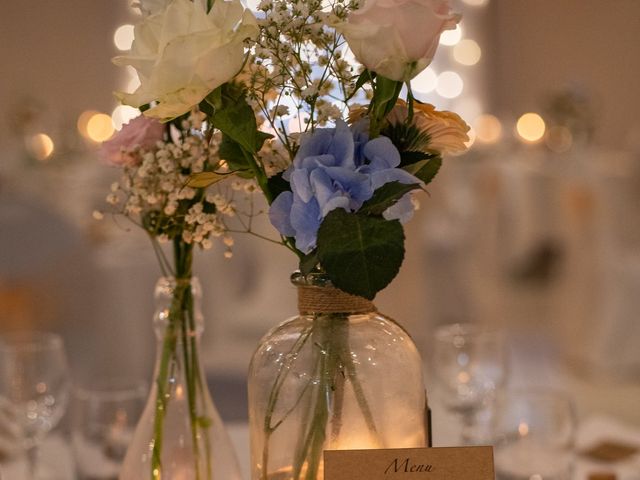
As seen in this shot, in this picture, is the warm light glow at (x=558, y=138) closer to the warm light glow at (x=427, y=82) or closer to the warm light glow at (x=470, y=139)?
the warm light glow at (x=470, y=139)

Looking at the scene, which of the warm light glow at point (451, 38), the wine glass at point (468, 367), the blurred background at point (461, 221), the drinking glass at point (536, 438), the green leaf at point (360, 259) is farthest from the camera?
the warm light glow at point (451, 38)

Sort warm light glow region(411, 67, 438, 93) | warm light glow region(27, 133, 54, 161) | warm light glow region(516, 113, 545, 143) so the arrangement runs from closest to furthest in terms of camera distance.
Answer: warm light glow region(27, 133, 54, 161)
warm light glow region(516, 113, 545, 143)
warm light glow region(411, 67, 438, 93)

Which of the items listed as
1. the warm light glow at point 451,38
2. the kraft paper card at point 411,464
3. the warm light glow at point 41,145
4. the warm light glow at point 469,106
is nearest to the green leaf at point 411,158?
the kraft paper card at point 411,464

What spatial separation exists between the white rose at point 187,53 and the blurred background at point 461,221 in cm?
18

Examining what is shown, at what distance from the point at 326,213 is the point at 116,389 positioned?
1.72 ft

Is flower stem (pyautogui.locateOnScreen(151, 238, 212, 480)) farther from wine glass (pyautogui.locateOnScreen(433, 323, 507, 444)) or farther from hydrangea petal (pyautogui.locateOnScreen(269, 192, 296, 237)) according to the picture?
wine glass (pyautogui.locateOnScreen(433, 323, 507, 444))

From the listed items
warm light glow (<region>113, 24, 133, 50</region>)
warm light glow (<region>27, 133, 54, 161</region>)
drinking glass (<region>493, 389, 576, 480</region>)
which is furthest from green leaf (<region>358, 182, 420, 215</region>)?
warm light glow (<region>113, 24, 133, 50</region>)

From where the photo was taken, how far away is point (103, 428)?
1.05 meters

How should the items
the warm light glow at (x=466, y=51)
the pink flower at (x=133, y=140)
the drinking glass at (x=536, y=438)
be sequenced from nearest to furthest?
the pink flower at (x=133, y=140) < the drinking glass at (x=536, y=438) < the warm light glow at (x=466, y=51)

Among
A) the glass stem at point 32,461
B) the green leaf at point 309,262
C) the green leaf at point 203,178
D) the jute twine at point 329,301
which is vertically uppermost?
the green leaf at point 203,178

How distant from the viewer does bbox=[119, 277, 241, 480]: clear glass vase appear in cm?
90

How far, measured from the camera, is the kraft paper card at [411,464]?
735mm

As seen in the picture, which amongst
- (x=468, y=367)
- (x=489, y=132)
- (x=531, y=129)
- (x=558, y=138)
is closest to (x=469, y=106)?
(x=489, y=132)

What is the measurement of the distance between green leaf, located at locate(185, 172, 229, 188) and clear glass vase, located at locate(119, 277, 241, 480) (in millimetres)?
179
